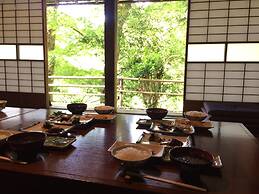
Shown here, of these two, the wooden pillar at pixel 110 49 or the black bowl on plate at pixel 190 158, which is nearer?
the black bowl on plate at pixel 190 158

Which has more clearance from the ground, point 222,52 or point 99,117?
point 222,52

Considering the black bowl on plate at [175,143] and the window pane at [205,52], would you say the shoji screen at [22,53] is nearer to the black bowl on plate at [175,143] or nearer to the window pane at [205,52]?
the window pane at [205,52]

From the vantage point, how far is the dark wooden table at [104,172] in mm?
1062

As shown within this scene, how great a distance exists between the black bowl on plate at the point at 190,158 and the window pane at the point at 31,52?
14.6 ft

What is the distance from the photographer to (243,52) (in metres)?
4.24

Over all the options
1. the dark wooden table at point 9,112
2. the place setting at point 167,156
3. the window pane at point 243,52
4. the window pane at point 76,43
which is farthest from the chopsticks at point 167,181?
the window pane at point 76,43

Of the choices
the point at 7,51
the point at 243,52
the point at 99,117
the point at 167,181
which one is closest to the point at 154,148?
the point at 167,181

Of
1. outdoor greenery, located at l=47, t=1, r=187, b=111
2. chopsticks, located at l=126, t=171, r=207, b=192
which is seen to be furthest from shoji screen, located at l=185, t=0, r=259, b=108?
chopsticks, located at l=126, t=171, r=207, b=192

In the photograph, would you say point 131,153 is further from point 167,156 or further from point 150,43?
point 150,43

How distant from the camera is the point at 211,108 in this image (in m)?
3.72

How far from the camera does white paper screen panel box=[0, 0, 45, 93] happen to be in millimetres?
5078

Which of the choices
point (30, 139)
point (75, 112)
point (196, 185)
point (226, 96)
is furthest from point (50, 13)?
point (196, 185)

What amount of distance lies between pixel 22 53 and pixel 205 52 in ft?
12.3

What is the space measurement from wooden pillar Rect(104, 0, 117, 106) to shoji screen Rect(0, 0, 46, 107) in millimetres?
1426
